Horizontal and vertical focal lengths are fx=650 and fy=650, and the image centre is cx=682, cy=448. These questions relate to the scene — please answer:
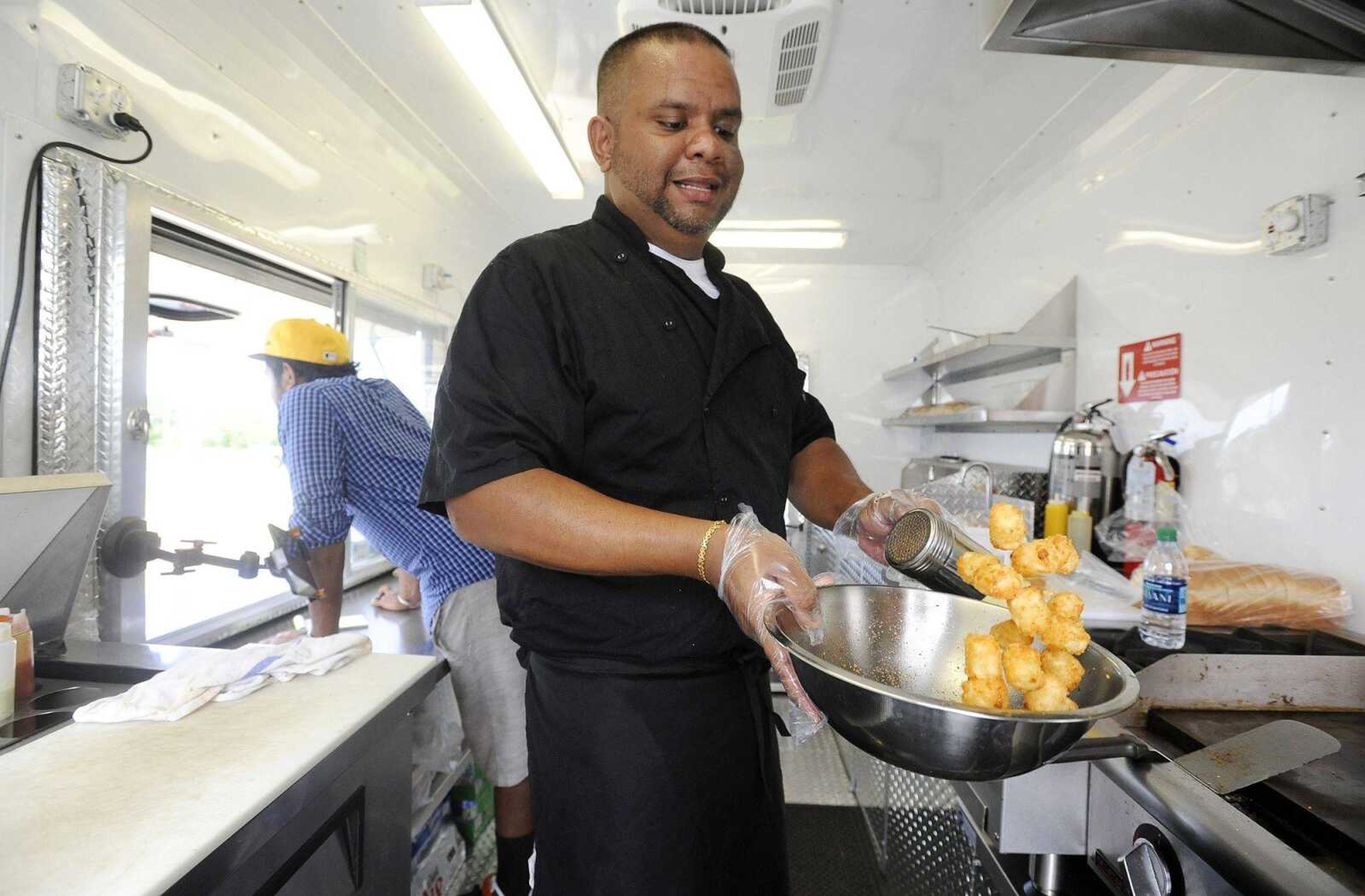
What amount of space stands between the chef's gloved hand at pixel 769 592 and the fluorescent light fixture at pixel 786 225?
3.54 metres

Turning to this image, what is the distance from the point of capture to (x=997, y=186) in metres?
3.40

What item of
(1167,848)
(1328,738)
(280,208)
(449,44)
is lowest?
(1167,848)

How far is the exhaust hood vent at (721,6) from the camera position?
1.87 meters

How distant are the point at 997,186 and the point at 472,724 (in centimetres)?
349

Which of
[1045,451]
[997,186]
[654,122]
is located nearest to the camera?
[654,122]

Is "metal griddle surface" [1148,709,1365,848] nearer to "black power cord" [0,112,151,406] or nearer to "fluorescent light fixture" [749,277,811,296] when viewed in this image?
"black power cord" [0,112,151,406]

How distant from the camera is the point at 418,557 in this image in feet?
6.70

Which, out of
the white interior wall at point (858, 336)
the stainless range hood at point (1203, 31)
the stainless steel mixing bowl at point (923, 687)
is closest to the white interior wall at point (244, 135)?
the stainless steel mixing bowl at point (923, 687)

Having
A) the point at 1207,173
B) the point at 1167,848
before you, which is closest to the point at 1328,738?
the point at 1167,848

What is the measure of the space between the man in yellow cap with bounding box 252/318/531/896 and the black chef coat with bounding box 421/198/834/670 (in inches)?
34.4

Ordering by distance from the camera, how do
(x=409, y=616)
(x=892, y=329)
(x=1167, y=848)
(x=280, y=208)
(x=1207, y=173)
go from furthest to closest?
1. (x=892, y=329)
2. (x=409, y=616)
3. (x=280, y=208)
4. (x=1207, y=173)
5. (x=1167, y=848)

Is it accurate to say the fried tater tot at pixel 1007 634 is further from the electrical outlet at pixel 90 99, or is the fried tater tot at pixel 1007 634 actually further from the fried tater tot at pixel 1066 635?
the electrical outlet at pixel 90 99

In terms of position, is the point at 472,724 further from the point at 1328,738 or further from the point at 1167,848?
the point at 1328,738

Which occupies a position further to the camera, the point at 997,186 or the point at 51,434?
the point at 997,186
